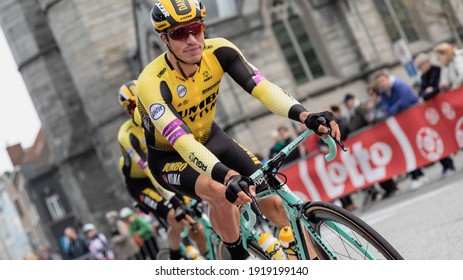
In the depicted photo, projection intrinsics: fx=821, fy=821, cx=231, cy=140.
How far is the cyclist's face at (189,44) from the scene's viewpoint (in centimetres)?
550

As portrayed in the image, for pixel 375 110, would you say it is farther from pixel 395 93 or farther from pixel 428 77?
pixel 428 77

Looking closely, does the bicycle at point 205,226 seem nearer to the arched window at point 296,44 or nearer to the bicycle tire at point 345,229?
the bicycle tire at point 345,229

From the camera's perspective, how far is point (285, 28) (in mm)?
30734

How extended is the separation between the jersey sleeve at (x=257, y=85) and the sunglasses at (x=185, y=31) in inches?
13.9

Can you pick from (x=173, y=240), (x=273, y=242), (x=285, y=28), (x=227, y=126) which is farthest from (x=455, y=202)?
(x=285, y=28)

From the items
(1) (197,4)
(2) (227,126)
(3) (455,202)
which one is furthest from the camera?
(2) (227,126)

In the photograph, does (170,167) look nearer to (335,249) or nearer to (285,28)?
(335,249)

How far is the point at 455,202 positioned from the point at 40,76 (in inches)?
1375

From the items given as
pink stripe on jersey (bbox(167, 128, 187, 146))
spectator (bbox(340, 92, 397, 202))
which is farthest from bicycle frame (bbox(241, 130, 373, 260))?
spectator (bbox(340, 92, 397, 202))

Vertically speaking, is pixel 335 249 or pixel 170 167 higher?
pixel 170 167

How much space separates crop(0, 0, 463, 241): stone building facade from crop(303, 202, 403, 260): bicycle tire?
23.9m

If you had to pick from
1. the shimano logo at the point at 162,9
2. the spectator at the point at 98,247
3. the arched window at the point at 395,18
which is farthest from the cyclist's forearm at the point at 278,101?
the arched window at the point at 395,18

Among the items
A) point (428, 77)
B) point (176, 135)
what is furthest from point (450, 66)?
point (176, 135)
